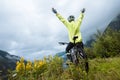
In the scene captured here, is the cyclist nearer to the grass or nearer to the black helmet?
the black helmet

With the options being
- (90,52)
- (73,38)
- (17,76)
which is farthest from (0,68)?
(90,52)

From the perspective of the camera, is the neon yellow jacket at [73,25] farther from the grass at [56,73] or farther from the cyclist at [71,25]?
the grass at [56,73]

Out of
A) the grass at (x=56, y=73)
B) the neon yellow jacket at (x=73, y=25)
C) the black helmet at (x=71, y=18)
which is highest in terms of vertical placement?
the black helmet at (x=71, y=18)

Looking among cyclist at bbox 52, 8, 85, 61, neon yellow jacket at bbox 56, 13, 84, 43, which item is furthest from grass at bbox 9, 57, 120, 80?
neon yellow jacket at bbox 56, 13, 84, 43

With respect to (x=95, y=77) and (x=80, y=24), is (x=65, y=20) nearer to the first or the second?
(x=80, y=24)

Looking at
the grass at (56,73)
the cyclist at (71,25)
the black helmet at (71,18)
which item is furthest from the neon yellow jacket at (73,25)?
the grass at (56,73)

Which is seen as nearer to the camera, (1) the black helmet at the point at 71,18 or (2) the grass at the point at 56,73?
(2) the grass at the point at 56,73

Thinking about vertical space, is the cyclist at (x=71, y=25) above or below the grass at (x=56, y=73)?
above

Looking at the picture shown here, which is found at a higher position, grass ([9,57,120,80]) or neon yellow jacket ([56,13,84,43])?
neon yellow jacket ([56,13,84,43])

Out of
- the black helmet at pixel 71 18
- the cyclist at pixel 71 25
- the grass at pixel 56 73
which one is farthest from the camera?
the black helmet at pixel 71 18

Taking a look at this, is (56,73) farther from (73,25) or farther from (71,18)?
(71,18)

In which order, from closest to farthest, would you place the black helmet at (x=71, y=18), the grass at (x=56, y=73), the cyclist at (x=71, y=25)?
the grass at (x=56, y=73) → the cyclist at (x=71, y=25) → the black helmet at (x=71, y=18)

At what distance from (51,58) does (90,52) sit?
34.5m

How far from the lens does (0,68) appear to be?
6289mm
